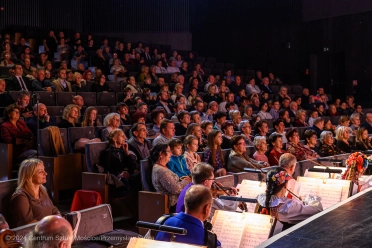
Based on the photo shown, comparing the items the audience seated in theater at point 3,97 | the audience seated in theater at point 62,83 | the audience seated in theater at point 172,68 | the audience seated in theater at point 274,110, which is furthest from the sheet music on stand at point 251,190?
the audience seated in theater at point 172,68

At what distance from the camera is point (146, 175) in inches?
162

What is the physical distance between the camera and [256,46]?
39.3 feet

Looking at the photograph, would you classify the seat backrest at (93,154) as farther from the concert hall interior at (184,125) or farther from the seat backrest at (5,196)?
the seat backrest at (5,196)

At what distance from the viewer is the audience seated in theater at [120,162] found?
460 centimetres

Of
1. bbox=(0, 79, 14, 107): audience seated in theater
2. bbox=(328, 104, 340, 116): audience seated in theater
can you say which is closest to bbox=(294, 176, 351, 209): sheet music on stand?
bbox=(0, 79, 14, 107): audience seated in theater

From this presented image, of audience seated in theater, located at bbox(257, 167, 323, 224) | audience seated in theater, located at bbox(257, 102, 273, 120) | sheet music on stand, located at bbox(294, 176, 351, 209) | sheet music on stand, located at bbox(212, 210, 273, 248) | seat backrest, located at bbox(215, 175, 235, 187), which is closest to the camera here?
sheet music on stand, located at bbox(212, 210, 273, 248)

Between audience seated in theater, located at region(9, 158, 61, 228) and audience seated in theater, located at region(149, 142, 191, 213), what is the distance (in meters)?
0.89

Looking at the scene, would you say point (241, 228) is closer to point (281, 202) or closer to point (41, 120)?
point (281, 202)

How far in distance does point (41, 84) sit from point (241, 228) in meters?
4.98

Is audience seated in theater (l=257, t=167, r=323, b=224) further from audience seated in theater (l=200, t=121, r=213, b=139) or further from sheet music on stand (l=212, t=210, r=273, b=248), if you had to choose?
audience seated in theater (l=200, t=121, r=213, b=139)

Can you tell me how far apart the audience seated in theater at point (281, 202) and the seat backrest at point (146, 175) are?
4.49ft

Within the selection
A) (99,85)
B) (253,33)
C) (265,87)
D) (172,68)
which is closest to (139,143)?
(99,85)

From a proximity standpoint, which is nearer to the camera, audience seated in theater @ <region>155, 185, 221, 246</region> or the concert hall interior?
audience seated in theater @ <region>155, 185, 221, 246</region>

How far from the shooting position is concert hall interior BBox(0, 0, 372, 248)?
2688 millimetres
